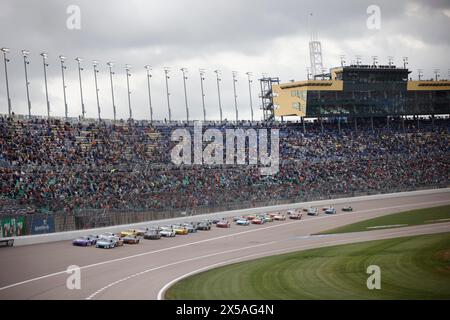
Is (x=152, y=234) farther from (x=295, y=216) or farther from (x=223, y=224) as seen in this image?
(x=295, y=216)

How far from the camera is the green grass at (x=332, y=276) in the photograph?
3095 centimetres

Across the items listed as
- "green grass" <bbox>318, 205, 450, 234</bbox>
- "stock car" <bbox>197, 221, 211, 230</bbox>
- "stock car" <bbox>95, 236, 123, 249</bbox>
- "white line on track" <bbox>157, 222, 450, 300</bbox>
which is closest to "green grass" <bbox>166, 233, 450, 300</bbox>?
"white line on track" <bbox>157, 222, 450, 300</bbox>

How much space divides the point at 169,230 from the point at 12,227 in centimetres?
1446

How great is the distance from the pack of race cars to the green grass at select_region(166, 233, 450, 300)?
1301cm

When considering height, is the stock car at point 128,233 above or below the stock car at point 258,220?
above

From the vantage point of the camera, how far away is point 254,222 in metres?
67.6

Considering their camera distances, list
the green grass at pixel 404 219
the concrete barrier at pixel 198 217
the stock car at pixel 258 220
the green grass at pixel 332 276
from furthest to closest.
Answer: the stock car at pixel 258 220 → the green grass at pixel 404 219 → the concrete barrier at pixel 198 217 → the green grass at pixel 332 276

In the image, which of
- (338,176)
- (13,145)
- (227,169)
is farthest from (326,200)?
(13,145)

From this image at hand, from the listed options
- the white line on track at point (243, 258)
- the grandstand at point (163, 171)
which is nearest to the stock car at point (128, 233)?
the grandstand at point (163, 171)

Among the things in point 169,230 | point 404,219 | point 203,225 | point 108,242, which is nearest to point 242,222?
point 203,225

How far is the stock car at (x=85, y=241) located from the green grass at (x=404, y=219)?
22.7 meters

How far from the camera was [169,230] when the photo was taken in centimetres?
5747

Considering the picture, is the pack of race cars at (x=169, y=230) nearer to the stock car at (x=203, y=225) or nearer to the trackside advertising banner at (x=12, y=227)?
the stock car at (x=203, y=225)

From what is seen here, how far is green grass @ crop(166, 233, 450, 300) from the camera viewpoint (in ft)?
102
